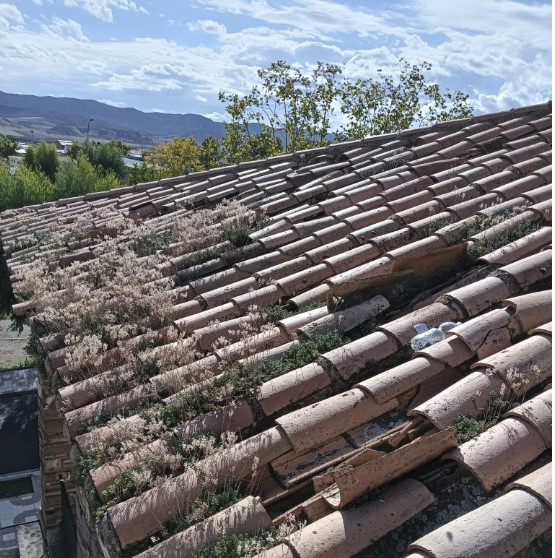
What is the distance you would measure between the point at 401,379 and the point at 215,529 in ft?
4.26

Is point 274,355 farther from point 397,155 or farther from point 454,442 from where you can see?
point 397,155

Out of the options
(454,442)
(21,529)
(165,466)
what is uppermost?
(454,442)

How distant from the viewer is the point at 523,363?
326cm

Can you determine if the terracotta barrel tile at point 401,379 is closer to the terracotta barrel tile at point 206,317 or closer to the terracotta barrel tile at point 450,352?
the terracotta barrel tile at point 450,352

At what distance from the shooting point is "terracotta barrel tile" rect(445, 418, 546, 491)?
8.96ft

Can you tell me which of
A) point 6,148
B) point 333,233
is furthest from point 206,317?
point 6,148

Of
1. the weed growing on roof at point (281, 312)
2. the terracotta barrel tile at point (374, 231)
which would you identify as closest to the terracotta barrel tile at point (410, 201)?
the terracotta barrel tile at point (374, 231)

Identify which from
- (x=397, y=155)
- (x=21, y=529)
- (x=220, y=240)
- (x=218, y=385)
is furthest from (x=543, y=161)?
(x=21, y=529)

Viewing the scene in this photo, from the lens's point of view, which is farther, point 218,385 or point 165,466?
point 218,385

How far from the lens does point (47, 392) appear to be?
6965 millimetres

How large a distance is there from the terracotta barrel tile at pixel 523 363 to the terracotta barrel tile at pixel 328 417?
1.93 feet

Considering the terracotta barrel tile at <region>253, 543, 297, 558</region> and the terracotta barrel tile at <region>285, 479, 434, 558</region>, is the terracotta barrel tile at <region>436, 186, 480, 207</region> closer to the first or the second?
the terracotta barrel tile at <region>285, 479, 434, 558</region>

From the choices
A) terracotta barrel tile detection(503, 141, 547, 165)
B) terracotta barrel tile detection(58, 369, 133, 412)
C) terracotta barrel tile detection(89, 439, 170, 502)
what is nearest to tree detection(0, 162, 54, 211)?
terracotta barrel tile detection(503, 141, 547, 165)

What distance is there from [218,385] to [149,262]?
2663mm
